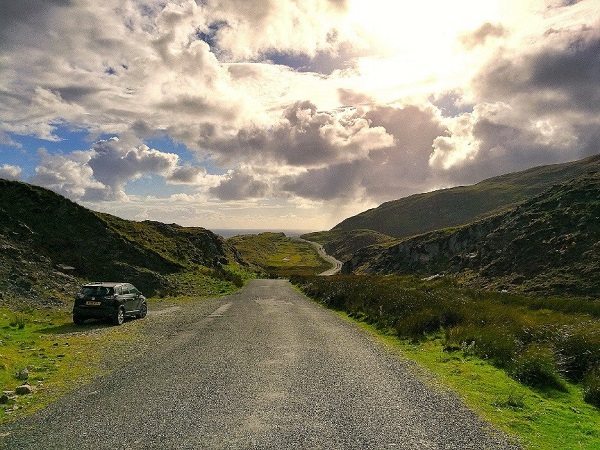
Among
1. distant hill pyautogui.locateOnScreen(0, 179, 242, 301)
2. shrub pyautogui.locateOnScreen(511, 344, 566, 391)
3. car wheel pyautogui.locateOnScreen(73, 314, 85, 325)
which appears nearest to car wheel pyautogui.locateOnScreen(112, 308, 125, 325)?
car wheel pyautogui.locateOnScreen(73, 314, 85, 325)

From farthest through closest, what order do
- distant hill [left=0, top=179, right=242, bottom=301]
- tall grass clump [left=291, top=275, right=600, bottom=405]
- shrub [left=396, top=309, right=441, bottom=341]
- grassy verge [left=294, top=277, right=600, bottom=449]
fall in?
1. distant hill [left=0, top=179, right=242, bottom=301]
2. shrub [left=396, top=309, right=441, bottom=341]
3. tall grass clump [left=291, top=275, right=600, bottom=405]
4. grassy verge [left=294, top=277, right=600, bottom=449]

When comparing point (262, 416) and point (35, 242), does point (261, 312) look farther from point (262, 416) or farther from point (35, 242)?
point (35, 242)

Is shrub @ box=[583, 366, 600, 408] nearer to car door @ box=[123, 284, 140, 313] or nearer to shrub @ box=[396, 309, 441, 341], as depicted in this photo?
shrub @ box=[396, 309, 441, 341]

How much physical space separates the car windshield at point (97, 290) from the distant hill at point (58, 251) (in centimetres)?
601

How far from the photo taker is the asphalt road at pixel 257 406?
7160mm

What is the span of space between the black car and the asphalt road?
7.07 metres

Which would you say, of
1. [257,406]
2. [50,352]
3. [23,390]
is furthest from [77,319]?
[257,406]

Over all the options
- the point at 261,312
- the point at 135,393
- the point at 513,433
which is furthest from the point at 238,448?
the point at 261,312

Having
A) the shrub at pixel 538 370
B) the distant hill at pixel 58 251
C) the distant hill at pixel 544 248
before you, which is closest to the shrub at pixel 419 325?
the shrub at pixel 538 370

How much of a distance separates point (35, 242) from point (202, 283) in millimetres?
18193

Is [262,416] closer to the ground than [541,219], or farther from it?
closer to the ground

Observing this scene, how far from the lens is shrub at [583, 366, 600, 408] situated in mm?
9805

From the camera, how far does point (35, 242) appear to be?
→ 33.3m

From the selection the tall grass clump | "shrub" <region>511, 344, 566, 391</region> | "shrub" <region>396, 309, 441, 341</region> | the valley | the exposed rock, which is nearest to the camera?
the exposed rock
